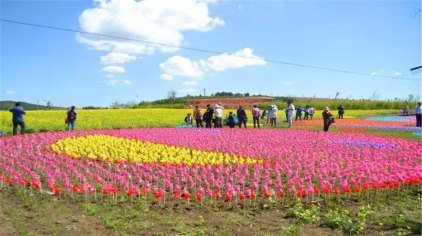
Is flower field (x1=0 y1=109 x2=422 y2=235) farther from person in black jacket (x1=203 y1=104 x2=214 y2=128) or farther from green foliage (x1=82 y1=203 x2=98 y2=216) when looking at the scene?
person in black jacket (x1=203 y1=104 x2=214 y2=128)

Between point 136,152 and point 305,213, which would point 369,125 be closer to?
point 136,152

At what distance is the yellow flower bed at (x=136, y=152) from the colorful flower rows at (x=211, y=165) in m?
0.04

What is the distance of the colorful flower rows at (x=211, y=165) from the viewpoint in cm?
924

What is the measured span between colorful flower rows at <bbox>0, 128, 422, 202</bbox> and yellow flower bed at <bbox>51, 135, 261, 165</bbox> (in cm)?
4

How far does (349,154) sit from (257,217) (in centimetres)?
822

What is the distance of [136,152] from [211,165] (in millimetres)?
3840

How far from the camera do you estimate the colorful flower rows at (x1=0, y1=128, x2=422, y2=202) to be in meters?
9.24

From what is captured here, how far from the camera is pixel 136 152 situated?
15.4m

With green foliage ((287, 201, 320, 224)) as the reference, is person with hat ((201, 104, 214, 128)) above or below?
above

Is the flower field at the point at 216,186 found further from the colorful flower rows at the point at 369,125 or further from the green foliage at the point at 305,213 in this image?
the colorful flower rows at the point at 369,125

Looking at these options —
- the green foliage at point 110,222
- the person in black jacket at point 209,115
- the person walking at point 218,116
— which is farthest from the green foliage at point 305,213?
the person walking at point 218,116

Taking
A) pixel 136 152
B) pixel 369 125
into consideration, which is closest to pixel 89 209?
pixel 136 152

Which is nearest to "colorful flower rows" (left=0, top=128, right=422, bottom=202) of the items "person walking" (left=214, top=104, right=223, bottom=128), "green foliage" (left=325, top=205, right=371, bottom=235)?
"green foliage" (left=325, top=205, right=371, bottom=235)

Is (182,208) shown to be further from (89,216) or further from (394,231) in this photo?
(394,231)
